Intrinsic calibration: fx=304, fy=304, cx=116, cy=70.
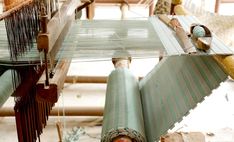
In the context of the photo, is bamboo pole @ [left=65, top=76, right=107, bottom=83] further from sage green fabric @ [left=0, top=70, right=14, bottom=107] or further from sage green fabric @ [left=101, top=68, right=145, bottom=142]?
sage green fabric @ [left=0, top=70, right=14, bottom=107]

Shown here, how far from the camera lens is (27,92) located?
1373mm

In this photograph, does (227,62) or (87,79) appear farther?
(87,79)

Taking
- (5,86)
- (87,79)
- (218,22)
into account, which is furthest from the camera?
(87,79)

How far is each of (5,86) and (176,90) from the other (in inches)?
31.9

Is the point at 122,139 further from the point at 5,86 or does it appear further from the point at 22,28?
the point at 22,28

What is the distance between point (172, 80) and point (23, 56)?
2.45 feet

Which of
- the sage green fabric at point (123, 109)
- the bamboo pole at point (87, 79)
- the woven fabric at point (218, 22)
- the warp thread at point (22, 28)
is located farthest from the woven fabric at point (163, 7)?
the warp thread at point (22, 28)

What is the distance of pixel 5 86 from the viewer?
4.60 ft

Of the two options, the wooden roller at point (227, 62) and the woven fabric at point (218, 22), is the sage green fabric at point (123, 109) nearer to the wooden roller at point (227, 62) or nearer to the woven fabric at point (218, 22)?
the wooden roller at point (227, 62)

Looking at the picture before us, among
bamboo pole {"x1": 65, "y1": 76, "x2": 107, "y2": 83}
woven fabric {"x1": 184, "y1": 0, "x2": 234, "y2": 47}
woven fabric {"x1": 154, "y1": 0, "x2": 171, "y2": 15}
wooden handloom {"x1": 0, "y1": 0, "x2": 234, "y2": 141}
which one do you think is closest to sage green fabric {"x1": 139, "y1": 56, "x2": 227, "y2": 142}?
wooden handloom {"x1": 0, "y1": 0, "x2": 234, "y2": 141}

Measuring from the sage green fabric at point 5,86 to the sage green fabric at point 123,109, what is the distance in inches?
18.3

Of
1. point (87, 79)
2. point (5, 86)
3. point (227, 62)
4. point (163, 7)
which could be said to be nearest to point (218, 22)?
point (163, 7)

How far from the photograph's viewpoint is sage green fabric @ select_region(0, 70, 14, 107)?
54.3 inches

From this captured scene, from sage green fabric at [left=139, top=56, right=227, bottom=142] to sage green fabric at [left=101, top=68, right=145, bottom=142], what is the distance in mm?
66
